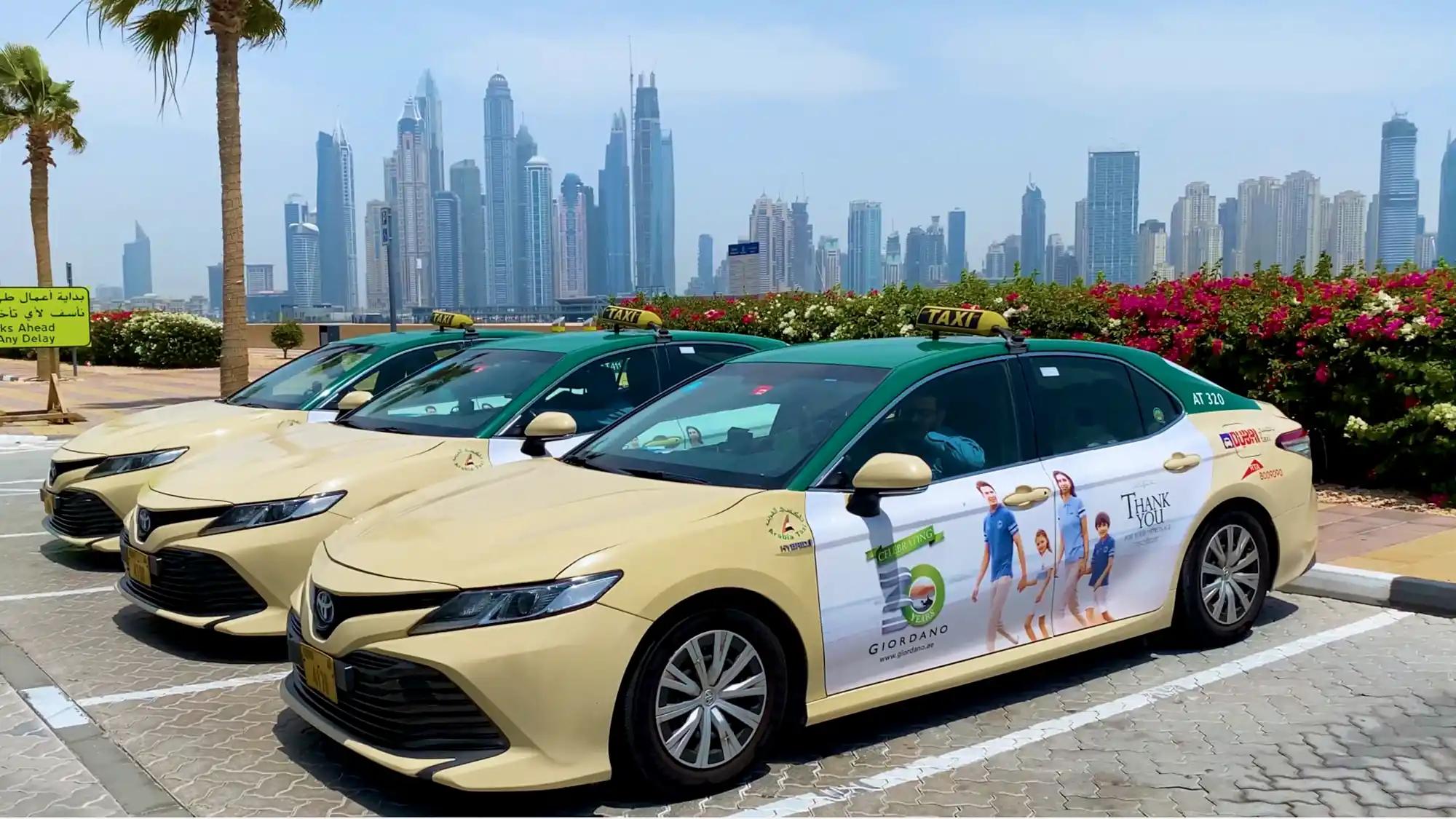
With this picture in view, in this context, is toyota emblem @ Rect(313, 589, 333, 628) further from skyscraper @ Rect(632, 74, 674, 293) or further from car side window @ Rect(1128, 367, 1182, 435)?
skyscraper @ Rect(632, 74, 674, 293)

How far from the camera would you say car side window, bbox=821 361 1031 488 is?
14.8ft

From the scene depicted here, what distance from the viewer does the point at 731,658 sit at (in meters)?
3.92

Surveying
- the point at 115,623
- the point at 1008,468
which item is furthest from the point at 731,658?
the point at 115,623

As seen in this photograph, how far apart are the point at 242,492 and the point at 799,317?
31.6 ft

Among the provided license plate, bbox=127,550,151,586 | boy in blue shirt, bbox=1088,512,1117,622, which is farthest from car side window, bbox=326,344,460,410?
boy in blue shirt, bbox=1088,512,1117,622

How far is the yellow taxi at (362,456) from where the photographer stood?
5.50 metres

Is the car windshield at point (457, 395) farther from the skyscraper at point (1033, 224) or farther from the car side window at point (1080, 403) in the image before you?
the skyscraper at point (1033, 224)

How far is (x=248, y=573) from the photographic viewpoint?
5426 mm

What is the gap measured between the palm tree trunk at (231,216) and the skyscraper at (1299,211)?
15823 millimetres

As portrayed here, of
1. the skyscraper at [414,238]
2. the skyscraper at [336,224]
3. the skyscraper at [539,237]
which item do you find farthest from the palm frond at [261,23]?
the skyscraper at [336,224]

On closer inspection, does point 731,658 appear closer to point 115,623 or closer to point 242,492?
point 242,492

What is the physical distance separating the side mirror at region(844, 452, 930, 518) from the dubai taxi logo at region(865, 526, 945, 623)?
177mm

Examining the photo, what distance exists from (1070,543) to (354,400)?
4.82m

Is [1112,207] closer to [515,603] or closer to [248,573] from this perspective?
[248,573]
